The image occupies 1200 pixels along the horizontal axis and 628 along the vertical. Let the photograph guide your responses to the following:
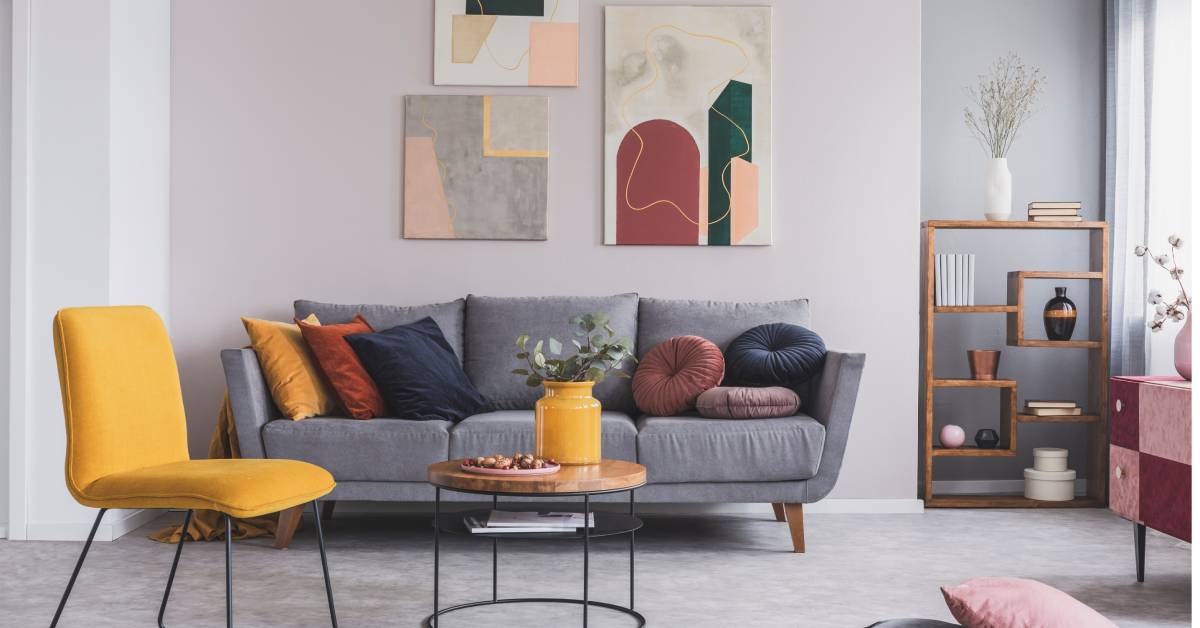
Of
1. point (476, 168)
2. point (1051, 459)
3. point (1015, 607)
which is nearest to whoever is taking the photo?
point (1015, 607)

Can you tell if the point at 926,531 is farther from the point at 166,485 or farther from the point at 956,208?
the point at 166,485

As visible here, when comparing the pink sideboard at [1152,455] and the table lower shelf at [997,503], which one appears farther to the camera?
the table lower shelf at [997,503]

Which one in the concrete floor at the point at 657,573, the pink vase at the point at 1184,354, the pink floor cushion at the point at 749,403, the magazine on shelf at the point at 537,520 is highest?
the pink vase at the point at 1184,354

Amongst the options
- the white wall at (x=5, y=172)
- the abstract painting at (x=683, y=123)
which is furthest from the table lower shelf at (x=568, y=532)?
the white wall at (x=5, y=172)

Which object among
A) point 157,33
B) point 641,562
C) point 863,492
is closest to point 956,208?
point 863,492

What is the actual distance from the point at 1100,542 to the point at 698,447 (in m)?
1.59

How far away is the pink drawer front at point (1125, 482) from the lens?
3221 mm

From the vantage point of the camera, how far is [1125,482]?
328 centimetres

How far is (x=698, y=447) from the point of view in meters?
3.66

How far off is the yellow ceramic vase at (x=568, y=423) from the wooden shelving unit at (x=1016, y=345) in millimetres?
2257

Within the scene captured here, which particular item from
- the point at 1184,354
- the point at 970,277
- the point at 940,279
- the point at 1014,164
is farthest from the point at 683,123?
the point at 1184,354

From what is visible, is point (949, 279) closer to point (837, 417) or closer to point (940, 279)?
point (940, 279)

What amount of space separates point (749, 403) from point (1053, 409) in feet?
5.58

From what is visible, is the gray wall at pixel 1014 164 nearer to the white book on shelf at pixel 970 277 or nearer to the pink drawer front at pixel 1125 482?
the white book on shelf at pixel 970 277
